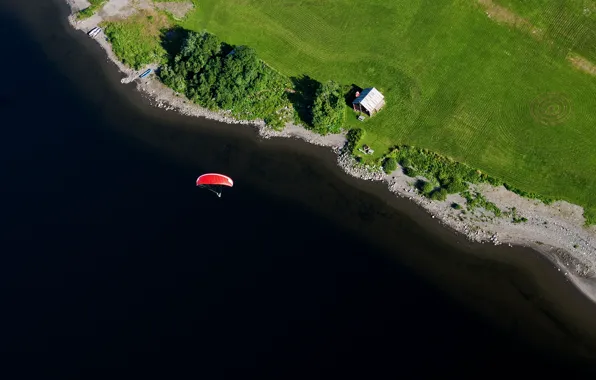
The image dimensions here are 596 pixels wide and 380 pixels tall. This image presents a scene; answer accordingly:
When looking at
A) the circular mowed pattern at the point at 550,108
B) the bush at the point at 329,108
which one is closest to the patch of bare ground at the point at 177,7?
the bush at the point at 329,108

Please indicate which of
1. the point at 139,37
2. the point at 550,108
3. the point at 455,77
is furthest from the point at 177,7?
the point at 550,108

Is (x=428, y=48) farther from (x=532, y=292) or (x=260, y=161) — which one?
(x=532, y=292)

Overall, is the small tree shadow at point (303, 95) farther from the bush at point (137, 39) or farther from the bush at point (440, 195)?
the bush at point (137, 39)

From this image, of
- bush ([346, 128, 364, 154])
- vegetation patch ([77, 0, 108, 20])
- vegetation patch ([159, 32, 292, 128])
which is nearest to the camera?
bush ([346, 128, 364, 154])

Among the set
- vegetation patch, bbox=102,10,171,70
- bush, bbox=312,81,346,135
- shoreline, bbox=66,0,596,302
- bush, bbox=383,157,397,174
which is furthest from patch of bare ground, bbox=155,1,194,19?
bush, bbox=383,157,397,174

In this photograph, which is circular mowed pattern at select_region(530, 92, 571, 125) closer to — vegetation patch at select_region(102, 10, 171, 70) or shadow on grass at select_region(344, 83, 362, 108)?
shadow on grass at select_region(344, 83, 362, 108)

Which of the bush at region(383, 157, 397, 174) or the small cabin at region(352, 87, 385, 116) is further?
the small cabin at region(352, 87, 385, 116)
